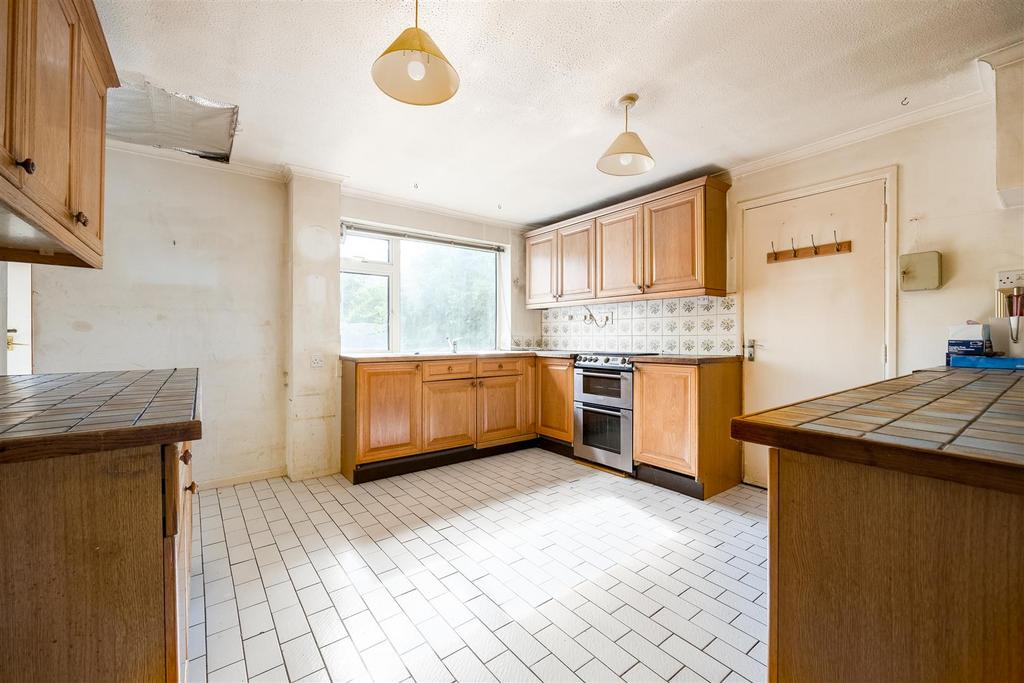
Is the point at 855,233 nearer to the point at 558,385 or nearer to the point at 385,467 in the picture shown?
the point at 558,385

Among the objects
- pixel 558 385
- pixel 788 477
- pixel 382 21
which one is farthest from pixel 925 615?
pixel 558 385

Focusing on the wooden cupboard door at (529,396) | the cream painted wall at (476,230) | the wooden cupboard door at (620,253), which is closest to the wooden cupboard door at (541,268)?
the cream painted wall at (476,230)

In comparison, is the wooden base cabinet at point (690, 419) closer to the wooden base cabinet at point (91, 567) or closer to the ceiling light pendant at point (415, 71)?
the ceiling light pendant at point (415, 71)

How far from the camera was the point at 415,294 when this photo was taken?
13.3ft

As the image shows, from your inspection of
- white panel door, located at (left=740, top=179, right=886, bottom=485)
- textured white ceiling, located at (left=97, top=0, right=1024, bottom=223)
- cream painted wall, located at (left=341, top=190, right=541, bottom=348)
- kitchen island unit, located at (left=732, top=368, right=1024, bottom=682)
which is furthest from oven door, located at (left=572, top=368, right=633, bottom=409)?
kitchen island unit, located at (left=732, top=368, right=1024, bottom=682)

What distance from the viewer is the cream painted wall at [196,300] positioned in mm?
2633

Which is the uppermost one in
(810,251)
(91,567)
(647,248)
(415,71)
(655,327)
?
(415,71)

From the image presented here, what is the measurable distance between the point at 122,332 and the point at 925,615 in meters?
3.85

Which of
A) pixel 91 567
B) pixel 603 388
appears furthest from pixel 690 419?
pixel 91 567

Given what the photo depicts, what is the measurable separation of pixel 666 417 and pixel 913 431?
2.35 meters

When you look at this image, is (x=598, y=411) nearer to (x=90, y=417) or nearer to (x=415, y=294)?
(x=415, y=294)

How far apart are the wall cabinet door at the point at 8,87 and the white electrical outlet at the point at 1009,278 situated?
12.4ft

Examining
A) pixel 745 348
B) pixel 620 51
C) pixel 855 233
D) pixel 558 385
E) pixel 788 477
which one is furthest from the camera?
pixel 558 385

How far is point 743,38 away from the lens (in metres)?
1.76
